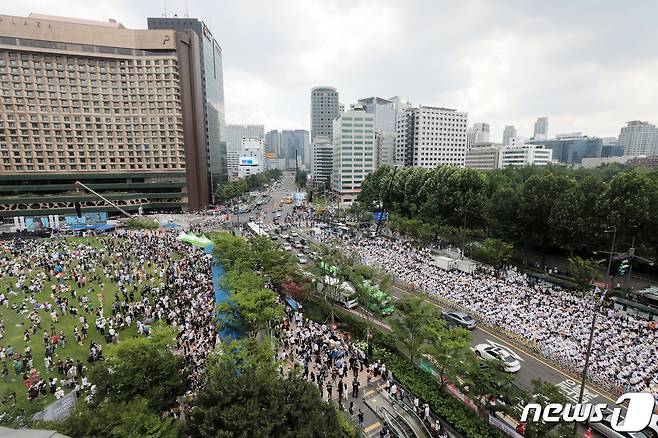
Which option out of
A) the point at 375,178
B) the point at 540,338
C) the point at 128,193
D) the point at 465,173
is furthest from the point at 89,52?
the point at 540,338

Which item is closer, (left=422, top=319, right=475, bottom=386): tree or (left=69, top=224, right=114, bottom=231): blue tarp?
(left=422, top=319, right=475, bottom=386): tree

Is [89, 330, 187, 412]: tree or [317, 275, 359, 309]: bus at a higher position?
[89, 330, 187, 412]: tree

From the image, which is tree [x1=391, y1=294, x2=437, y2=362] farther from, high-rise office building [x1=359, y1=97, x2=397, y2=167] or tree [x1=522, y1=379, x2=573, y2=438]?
high-rise office building [x1=359, y1=97, x2=397, y2=167]

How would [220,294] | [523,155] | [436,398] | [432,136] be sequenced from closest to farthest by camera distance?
[436,398] → [220,294] → [432,136] → [523,155]

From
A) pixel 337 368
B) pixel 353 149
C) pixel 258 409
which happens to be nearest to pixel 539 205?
pixel 337 368

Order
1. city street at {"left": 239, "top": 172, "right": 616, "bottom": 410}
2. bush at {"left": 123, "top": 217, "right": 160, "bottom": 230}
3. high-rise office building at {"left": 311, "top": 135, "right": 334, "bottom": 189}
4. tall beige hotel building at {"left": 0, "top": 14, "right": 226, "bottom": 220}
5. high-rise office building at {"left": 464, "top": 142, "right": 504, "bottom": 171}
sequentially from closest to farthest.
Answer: city street at {"left": 239, "top": 172, "right": 616, "bottom": 410} < bush at {"left": 123, "top": 217, "right": 160, "bottom": 230} < tall beige hotel building at {"left": 0, "top": 14, "right": 226, "bottom": 220} < high-rise office building at {"left": 464, "top": 142, "right": 504, "bottom": 171} < high-rise office building at {"left": 311, "top": 135, "right": 334, "bottom": 189}

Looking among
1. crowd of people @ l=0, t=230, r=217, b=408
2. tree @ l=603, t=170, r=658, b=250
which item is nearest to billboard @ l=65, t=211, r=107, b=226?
crowd of people @ l=0, t=230, r=217, b=408

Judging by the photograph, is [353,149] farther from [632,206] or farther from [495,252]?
[632,206]
